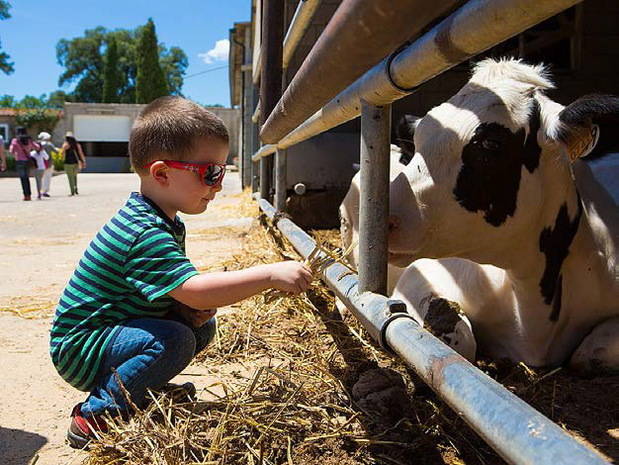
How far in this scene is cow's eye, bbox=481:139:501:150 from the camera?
7.49 feet

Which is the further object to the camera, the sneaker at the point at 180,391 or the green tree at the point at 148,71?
the green tree at the point at 148,71

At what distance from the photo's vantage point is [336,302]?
3.35 meters

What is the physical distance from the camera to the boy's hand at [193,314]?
2051mm

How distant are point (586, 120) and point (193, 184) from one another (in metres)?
1.29

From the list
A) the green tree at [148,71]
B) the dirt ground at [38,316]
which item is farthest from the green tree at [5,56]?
the dirt ground at [38,316]

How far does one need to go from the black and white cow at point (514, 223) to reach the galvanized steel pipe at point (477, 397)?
62 centimetres

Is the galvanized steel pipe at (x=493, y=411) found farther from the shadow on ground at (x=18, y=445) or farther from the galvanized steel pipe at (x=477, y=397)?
the shadow on ground at (x=18, y=445)

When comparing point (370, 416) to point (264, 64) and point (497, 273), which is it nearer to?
point (497, 273)

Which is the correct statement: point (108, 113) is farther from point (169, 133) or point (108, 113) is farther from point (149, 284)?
point (149, 284)

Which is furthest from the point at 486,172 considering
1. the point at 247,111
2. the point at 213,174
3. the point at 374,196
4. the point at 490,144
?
the point at 247,111

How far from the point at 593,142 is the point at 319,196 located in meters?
4.47

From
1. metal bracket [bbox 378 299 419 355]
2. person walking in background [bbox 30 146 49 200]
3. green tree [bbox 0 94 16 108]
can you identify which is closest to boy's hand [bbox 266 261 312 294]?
metal bracket [bbox 378 299 419 355]

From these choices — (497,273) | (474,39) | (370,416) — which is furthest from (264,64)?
(474,39)

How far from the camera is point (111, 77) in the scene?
6662cm
